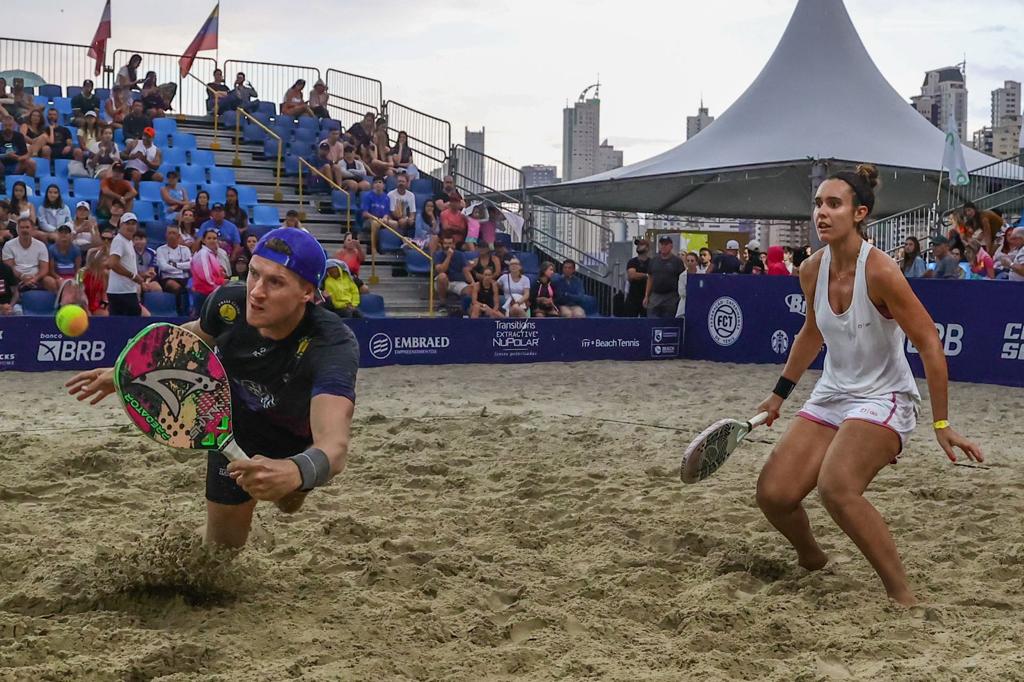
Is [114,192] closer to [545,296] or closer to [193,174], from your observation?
[193,174]

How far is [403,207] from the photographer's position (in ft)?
54.5

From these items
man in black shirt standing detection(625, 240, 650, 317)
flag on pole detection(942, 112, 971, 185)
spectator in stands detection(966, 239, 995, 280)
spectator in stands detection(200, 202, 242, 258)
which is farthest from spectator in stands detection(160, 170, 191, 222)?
flag on pole detection(942, 112, 971, 185)

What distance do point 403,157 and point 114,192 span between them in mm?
5813

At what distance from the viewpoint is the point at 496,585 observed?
4.50 meters

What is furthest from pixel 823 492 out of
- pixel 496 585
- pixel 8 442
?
pixel 8 442

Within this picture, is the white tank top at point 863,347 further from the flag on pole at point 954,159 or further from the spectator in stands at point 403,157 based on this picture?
the spectator in stands at point 403,157

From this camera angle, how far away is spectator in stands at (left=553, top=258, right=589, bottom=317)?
15.3 metres

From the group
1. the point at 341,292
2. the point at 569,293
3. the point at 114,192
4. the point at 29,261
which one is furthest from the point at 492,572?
the point at 569,293

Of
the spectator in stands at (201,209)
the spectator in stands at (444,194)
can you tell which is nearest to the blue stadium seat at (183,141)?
the spectator in stands at (201,209)

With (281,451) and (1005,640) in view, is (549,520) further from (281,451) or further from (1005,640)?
(1005,640)

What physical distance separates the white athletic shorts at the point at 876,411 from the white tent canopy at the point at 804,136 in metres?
14.8

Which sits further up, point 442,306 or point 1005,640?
point 442,306

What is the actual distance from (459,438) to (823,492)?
3.98 meters

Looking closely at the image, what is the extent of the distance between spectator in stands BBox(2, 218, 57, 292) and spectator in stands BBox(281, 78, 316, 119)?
7.64 metres
